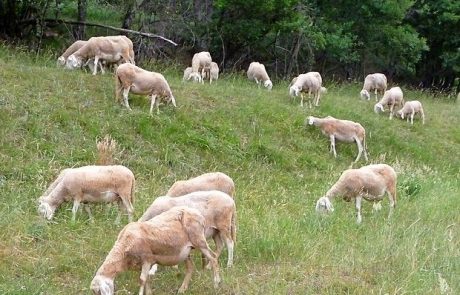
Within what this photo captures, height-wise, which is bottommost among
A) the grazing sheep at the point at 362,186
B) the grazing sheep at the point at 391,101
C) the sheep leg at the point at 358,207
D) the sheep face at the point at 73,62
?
the grazing sheep at the point at 391,101

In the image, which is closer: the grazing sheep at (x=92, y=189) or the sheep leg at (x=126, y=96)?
the grazing sheep at (x=92, y=189)

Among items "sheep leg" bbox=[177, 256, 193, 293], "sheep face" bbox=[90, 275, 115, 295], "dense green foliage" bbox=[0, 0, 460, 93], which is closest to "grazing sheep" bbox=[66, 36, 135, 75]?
"dense green foliage" bbox=[0, 0, 460, 93]

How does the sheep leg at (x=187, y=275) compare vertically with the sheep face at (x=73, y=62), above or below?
above

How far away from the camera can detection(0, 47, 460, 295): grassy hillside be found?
7.07 metres

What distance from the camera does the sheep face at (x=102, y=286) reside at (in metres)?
5.86

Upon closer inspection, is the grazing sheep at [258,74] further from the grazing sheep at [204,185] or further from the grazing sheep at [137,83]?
the grazing sheep at [204,185]

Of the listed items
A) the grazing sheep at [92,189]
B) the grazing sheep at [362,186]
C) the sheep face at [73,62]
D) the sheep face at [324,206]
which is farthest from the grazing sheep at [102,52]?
the sheep face at [324,206]

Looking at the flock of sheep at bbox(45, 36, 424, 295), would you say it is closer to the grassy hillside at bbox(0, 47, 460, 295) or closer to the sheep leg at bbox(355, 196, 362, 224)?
the sheep leg at bbox(355, 196, 362, 224)

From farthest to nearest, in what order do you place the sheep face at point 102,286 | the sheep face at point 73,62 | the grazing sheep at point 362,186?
the sheep face at point 73,62 < the grazing sheep at point 362,186 < the sheep face at point 102,286

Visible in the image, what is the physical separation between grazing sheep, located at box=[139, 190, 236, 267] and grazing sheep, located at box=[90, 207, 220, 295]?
0.45m

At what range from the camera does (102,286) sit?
588cm

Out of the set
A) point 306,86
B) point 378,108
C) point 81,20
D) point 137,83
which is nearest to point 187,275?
point 137,83

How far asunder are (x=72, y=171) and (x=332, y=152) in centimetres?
720

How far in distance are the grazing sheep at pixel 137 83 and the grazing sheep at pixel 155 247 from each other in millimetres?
6331
